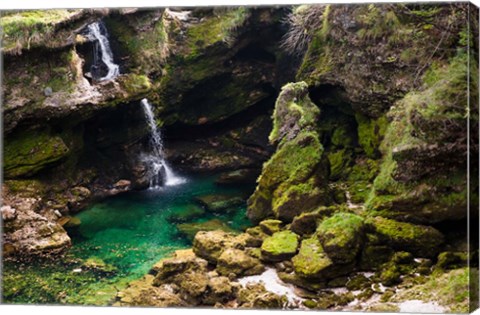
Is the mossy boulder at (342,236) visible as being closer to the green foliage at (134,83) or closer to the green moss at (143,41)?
the green moss at (143,41)

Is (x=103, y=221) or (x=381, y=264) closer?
(x=381, y=264)

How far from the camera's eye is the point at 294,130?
916cm

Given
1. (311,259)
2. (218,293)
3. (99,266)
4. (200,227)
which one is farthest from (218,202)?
(99,266)

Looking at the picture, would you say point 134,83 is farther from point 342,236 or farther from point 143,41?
point 342,236

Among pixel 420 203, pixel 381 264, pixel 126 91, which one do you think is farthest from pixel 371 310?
pixel 126 91

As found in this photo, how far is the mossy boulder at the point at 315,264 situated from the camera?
24.7 ft

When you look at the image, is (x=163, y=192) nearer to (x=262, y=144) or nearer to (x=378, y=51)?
(x=262, y=144)

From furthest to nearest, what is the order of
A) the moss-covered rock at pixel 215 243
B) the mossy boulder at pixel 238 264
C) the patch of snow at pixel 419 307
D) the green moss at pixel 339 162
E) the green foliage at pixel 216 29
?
the green foliage at pixel 216 29
the green moss at pixel 339 162
the moss-covered rock at pixel 215 243
the mossy boulder at pixel 238 264
the patch of snow at pixel 419 307

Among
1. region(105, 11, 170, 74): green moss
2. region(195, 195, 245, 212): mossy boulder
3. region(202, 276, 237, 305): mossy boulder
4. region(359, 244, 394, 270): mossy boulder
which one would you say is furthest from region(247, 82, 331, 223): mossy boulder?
region(105, 11, 170, 74): green moss

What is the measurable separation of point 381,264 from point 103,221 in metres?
3.98

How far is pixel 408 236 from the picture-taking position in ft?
24.3

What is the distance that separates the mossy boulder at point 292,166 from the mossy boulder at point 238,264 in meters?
0.63

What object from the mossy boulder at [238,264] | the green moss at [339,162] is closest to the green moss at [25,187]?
the mossy boulder at [238,264]

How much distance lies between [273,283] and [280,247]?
55 centimetres
